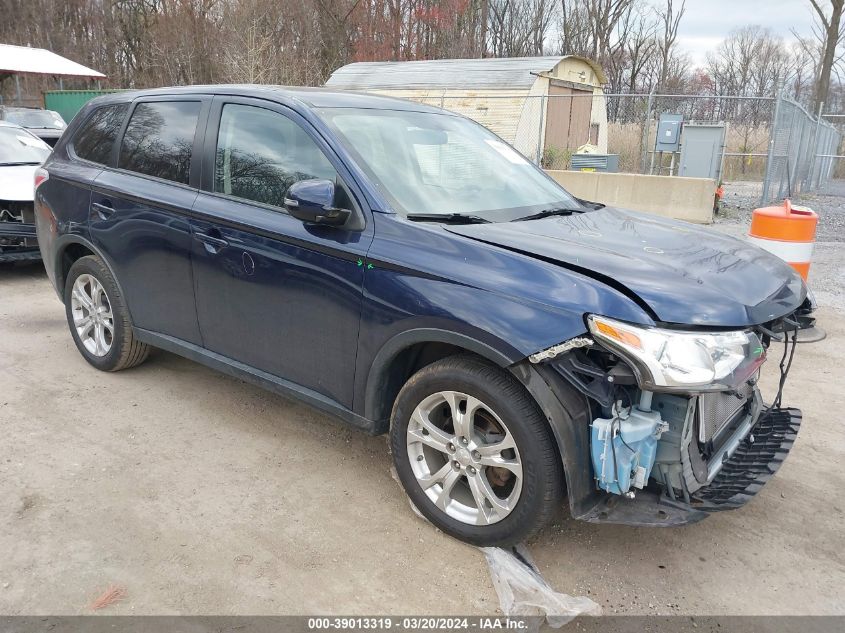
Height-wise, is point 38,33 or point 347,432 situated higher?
point 38,33

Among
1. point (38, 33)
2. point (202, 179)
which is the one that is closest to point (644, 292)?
point (202, 179)

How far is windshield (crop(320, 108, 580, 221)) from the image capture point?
3.27 meters

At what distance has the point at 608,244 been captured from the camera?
9.87 ft

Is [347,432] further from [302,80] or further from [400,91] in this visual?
[302,80]

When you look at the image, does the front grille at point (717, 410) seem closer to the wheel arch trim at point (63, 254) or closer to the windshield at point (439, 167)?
the windshield at point (439, 167)

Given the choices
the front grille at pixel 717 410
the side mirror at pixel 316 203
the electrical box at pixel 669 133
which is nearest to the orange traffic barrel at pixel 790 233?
the front grille at pixel 717 410

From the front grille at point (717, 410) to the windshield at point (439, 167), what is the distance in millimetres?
1250

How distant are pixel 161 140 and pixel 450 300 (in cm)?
241

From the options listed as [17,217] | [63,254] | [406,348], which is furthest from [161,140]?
[17,217]

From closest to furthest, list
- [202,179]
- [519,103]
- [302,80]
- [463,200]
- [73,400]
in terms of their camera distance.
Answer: [463,200], [202,179], [73,400], [519,103], [302,80]

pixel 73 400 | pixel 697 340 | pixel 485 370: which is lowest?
pixel 73 400

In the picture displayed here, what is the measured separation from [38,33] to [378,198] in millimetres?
42349

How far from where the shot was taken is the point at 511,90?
20.0 metres

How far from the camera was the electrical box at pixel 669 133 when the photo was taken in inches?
614
